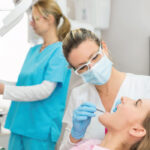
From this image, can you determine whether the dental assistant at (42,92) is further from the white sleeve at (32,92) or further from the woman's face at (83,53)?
the woman's face at (83,53)

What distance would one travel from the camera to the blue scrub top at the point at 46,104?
175 cm

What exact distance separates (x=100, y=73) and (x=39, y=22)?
0.68 m

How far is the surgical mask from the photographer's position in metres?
1.32

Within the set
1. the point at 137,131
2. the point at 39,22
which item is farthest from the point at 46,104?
the point at 137,131

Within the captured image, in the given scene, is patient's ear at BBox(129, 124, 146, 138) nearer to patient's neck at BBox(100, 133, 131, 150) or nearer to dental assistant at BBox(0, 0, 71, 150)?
patient's neck at BBox(100, 133, 131, 150)

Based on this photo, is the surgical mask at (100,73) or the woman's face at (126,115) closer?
the woman's face at (126,115)

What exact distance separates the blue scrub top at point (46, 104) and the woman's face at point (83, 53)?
1.34 ft

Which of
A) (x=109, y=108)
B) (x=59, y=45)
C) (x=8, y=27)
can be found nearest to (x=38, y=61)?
(x=59, y=45)

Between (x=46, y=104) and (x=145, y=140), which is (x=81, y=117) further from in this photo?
(x=46, y=104)

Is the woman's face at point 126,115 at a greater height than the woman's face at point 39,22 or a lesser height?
lesser

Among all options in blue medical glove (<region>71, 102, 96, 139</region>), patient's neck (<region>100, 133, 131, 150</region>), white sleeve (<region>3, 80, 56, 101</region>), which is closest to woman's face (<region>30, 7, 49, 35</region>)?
white sleeve (<region>3, 80, 56, 101</region>)

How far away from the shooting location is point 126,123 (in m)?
1.18

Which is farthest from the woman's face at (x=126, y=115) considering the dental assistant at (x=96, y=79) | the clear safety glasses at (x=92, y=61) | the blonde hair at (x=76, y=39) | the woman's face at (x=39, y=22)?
the woman's face at (x=39, y=22)

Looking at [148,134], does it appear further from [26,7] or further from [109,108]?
[26,7]
